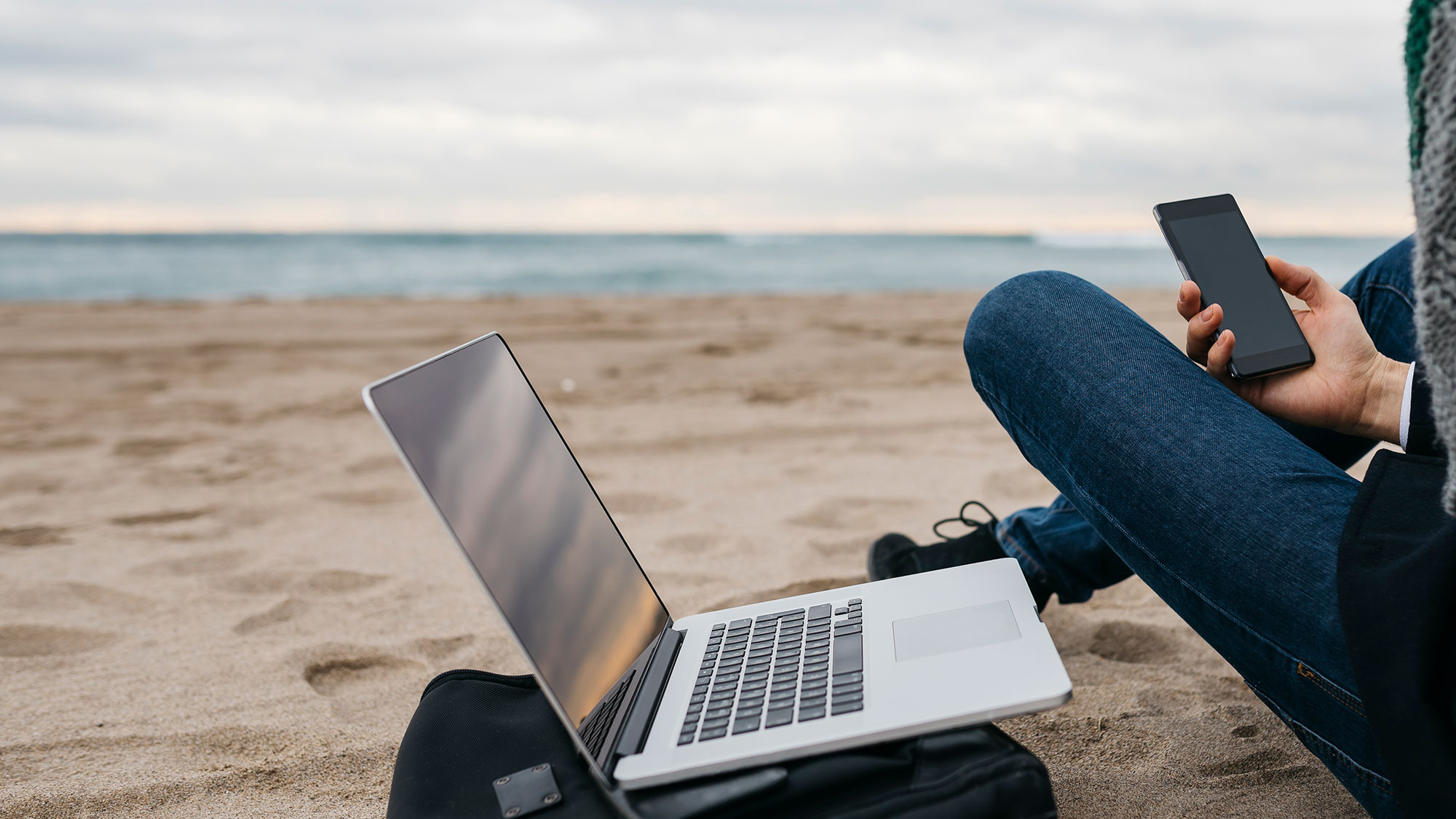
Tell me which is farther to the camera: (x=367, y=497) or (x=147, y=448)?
(x=147, y=448)

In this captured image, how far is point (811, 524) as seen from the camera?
234 cm

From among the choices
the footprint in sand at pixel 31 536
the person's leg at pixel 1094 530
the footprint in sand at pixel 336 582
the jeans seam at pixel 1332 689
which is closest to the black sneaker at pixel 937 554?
the person's leg at pixel 1094 530

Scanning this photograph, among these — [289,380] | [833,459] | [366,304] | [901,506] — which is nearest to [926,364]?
[833,459]

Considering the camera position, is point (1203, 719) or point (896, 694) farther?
point (1203, 719)

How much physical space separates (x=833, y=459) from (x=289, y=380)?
3.00 metres

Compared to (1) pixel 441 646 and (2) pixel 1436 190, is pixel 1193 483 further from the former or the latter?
(1) pixel 441 646

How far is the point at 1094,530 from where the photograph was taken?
1.27 metres

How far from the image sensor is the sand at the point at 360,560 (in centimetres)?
128

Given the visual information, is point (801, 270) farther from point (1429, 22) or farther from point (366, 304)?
point (1429, 22)

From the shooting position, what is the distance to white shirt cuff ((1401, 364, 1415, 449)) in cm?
108

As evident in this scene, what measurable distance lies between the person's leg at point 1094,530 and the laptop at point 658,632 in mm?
311

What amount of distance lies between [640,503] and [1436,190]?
7.04 ft

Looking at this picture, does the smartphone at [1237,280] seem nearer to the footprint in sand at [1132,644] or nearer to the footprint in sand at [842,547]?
the footprint in sand at [1132,644]

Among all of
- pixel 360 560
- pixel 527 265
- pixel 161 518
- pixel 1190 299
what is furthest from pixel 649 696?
pixel 527 265
